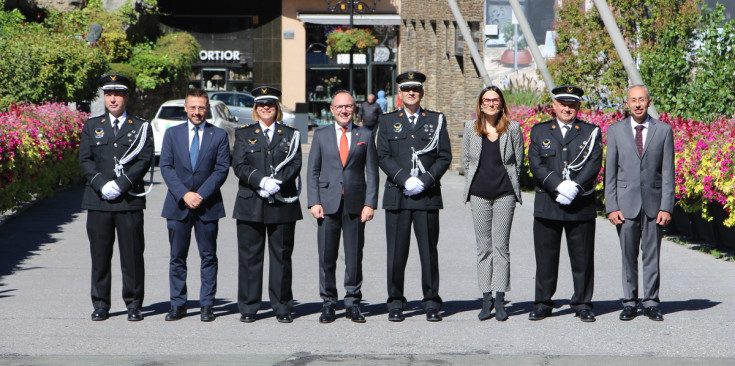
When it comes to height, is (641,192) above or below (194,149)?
below

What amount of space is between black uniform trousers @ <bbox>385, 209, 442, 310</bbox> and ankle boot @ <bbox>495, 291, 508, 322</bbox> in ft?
1.43

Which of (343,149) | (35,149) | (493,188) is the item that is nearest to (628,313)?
(493,188)

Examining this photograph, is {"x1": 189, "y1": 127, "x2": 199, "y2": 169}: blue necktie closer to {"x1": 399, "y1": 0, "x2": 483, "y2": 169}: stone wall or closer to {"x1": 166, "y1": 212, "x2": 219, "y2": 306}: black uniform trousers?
{"x1": 166, "y1": 212, "x2": 219, "y2": 306}: black uniform trousers

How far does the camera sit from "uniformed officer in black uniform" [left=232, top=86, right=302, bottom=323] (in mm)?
8383

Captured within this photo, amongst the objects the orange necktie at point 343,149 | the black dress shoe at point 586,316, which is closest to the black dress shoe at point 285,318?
the orange necktie at point 343,149

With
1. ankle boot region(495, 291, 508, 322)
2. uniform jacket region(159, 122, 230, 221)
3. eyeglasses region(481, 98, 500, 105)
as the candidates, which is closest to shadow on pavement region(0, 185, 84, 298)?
uniform jacket region(159, 122, 230, 221)

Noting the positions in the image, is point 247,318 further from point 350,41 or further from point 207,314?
point 350,41

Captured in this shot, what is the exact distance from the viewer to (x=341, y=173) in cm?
848

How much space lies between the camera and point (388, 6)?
47.2 m

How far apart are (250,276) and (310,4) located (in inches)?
1568

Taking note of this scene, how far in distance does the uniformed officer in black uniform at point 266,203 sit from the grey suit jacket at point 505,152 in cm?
128

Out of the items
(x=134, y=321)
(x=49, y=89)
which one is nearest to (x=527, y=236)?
(x=134, y=321)

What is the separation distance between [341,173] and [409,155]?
1.75ft

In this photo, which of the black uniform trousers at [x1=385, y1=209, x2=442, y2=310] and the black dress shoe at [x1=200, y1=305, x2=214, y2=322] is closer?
the black dress shoe at [x1=200, y1=305, x2=214, y2=322]
